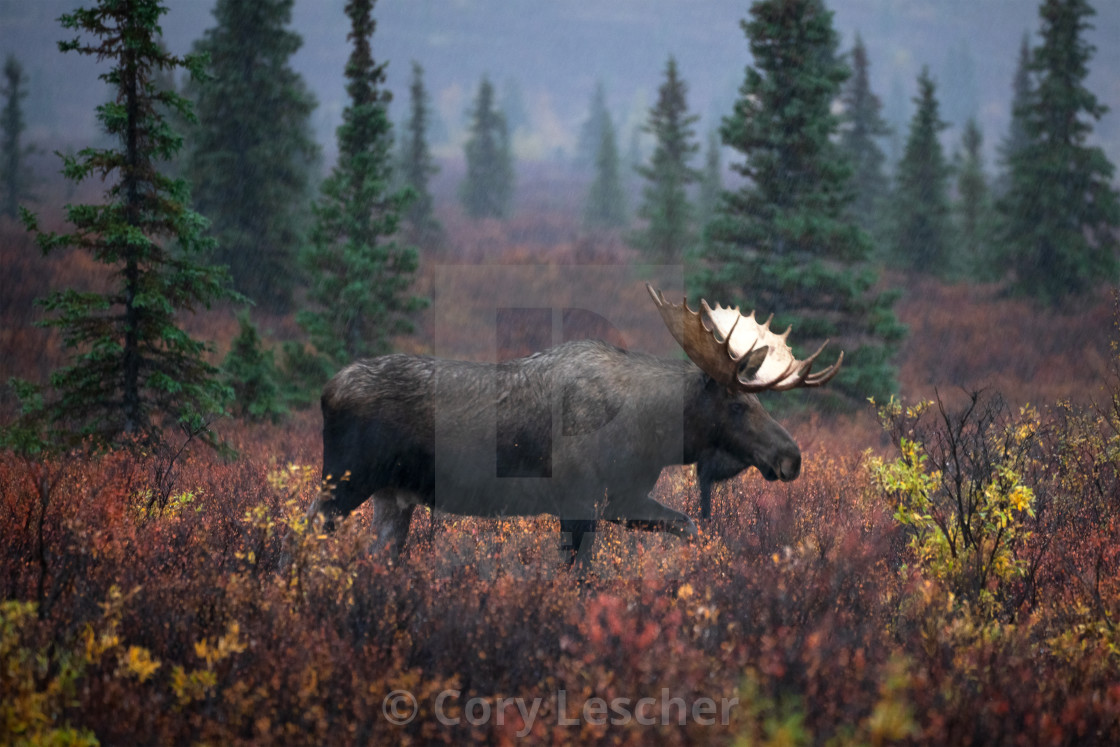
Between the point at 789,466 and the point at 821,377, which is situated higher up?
the point at 821,377

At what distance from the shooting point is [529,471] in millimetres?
5594

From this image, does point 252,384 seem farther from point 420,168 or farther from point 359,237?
point 420,168

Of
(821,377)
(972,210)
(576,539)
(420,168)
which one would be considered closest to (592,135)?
(420,168)

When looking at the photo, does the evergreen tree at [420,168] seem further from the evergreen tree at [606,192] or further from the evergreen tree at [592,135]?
the evergreen tree at [592,135]

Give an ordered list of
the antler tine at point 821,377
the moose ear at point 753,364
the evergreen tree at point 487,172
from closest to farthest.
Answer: the antler tine at point 821,377, the moose ear at point 753,364, the evergreen tree at point 487,172

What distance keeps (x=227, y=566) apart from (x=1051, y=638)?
476cm

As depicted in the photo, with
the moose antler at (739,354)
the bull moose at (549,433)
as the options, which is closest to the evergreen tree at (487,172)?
the moose antler at (739,354)

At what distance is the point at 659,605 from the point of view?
13.1ft

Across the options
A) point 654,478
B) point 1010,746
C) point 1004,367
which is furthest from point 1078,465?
point 1004,367

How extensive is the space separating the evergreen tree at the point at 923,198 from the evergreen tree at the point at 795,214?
13709 millimetres

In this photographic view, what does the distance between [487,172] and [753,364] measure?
39681 millimetres

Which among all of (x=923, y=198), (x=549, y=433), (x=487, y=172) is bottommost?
(x=487, y=172)

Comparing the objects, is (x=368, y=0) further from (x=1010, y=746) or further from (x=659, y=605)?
(x=1010, y=746)

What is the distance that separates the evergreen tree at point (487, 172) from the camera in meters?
41.8
